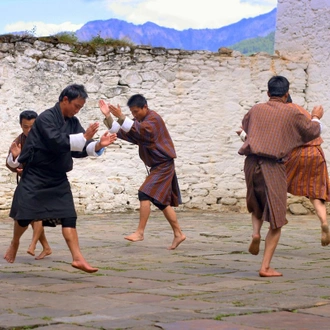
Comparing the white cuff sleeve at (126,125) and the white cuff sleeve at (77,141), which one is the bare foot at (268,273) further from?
the white cuff sleeve at (126,125)

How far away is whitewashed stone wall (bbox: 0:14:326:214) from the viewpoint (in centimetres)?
1221

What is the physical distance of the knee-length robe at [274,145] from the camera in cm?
605

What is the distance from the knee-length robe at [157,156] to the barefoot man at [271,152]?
209 centimetres

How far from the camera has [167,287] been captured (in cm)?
543

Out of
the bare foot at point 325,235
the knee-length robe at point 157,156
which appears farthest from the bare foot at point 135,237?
the bare foot at point 325,235

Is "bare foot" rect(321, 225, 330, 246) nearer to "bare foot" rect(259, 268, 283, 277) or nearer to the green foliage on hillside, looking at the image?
"bare foot" rect(259, 268, 283, 277)

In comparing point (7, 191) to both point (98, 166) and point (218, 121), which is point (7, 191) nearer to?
point (98, 166)

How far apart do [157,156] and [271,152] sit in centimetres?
243

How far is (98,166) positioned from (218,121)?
2087 mm

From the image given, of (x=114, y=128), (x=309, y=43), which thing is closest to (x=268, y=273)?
(x=114, y=128)

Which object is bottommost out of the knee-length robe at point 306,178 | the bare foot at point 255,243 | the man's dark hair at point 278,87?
the bare foot at point 255,243

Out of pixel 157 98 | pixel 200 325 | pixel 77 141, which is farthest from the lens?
pixel 157 98

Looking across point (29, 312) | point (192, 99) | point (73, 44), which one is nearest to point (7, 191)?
point (73, 44)

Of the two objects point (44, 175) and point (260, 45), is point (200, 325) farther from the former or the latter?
point (260, 45)
